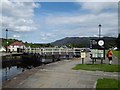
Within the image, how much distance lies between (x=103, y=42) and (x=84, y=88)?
1888 centimetres

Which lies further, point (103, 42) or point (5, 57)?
point (5, 57)

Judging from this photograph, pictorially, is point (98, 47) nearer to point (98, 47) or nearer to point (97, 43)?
point (98, 47)

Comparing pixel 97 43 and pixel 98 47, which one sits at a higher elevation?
pixel 97 43

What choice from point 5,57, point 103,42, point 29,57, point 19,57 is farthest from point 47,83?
point 19,57

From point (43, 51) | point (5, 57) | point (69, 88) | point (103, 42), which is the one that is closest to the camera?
point (69, 88)

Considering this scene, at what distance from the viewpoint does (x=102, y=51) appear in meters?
34.3

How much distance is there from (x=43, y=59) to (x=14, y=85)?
151ft

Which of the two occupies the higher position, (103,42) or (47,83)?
(103,42)

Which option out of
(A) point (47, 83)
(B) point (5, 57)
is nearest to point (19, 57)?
(B) point (5, 57)

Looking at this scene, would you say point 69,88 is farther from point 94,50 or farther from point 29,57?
point 29,57

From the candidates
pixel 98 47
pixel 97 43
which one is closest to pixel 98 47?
pixel 98 47

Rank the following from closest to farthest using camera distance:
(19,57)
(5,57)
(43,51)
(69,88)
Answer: (69,88)
(5,57)
(43,51)
(19,57)

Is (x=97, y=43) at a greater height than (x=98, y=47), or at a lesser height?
greater

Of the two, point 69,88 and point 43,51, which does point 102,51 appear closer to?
point 69,88
